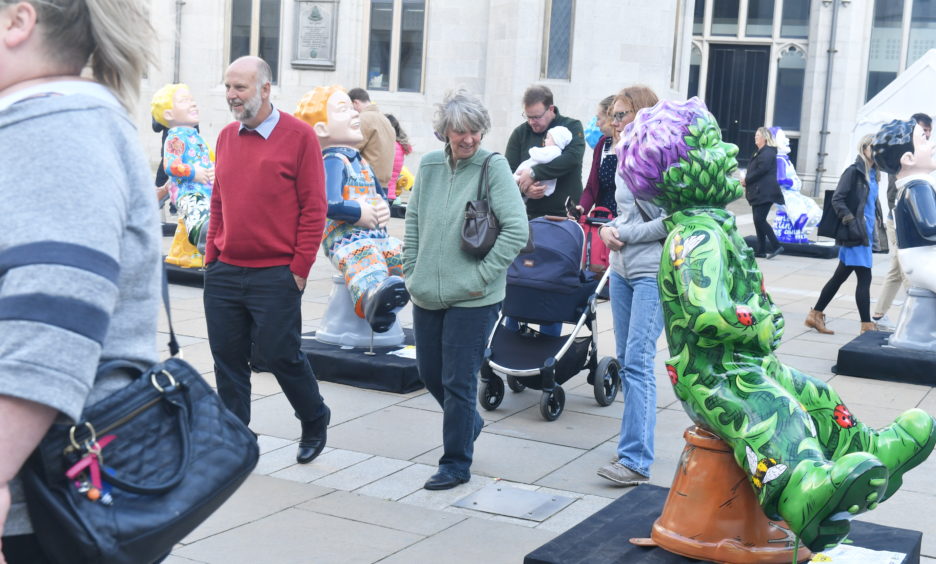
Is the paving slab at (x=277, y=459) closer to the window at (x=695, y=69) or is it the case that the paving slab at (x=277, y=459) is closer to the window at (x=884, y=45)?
the window at (x=884, y=45)

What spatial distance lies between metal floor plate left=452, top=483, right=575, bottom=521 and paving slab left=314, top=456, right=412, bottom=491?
0.51 meters

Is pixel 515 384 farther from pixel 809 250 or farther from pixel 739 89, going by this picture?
pixel 739 89

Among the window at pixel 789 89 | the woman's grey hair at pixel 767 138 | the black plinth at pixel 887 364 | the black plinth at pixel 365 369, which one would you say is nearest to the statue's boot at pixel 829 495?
the black plinth at pixel 365 369

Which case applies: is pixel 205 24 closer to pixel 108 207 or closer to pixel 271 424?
pixel 271 424

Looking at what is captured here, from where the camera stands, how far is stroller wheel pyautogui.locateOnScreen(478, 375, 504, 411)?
6754 millimetres

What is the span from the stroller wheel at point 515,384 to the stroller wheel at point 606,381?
453 mm

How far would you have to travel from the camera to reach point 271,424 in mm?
6395

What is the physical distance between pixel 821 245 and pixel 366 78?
9436 millimetres

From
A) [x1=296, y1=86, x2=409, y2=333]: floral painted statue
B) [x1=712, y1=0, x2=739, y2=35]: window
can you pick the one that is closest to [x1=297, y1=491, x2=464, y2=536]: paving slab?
[x1=296, y1=86, x2=409, y2=333]: floral painted statue

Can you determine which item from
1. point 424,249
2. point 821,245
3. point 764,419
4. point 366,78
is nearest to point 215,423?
point 764,419

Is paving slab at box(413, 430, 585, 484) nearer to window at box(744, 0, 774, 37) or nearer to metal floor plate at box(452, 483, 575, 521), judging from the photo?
metal floor plate at box(452, 483, 575, 521)

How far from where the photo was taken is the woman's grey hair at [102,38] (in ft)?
6.14

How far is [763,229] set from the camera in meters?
15.4

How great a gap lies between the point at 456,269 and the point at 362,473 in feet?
3.69
